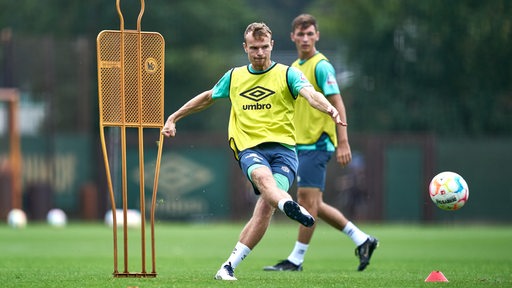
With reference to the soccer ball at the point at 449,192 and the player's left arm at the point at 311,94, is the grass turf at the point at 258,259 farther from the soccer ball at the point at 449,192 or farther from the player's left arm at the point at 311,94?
the player's left arm at the point at 311,94

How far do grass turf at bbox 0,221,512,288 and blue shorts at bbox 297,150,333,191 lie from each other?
889 mm

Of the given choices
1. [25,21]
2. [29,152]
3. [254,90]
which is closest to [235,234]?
[29,152]

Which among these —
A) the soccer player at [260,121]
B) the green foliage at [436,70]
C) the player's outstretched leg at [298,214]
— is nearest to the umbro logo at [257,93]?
the soccer player at [260,121]

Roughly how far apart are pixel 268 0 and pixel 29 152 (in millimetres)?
31407

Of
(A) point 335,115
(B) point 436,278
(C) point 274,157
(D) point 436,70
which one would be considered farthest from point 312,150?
(D) point 436,70

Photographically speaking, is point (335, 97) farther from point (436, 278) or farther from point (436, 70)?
point (436, 70)

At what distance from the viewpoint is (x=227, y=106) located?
46938 mm

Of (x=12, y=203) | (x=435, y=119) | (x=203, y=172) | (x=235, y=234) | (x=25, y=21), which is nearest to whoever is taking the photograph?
(x=235, y=234)

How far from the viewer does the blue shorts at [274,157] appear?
31.8 ft

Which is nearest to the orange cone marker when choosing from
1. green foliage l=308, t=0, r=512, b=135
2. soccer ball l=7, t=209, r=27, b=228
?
soccer ball l=7, t=209, r=27, b=228

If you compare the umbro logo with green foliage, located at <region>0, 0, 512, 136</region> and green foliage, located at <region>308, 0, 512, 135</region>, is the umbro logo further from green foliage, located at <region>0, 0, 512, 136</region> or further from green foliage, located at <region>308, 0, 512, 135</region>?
green foliage, located at <region>308, 0, 512, 135</region>

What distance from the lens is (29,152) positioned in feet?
96.2

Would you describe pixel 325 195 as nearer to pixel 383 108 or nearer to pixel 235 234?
pixel 235 234

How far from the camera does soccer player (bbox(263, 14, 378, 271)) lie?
39.1 feet
